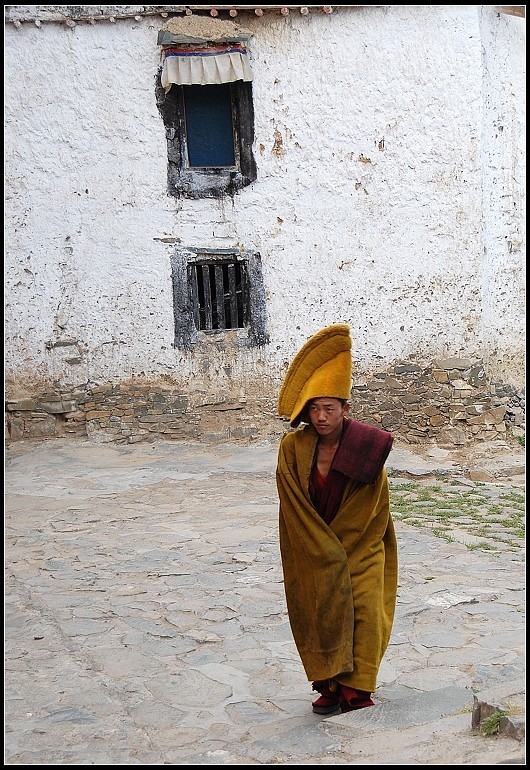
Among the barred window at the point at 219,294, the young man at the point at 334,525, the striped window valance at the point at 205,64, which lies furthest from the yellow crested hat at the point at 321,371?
the striped window valance at the point at 205,64

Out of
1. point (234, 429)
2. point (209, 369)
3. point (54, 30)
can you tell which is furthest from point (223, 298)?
point (54, 30)

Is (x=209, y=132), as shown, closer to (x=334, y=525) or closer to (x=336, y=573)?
(x=334, y=525)

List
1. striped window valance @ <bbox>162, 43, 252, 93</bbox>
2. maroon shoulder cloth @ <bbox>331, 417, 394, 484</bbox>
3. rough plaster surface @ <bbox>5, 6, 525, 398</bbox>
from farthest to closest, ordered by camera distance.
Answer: rough plaster surface @ <bbox>5, 6, 525, 398</bbox>, striped window valance @ <bbox>162, 43, 252, 93</bbox>, maroon shoulder cloth @ <bbox>331, 417, 394, 484</bbox>

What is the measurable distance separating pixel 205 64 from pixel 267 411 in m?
4.37

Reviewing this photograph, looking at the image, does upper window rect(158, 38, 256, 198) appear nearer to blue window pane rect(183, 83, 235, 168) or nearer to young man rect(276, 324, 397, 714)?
blue window pane rect(183, 83, 235, 168)

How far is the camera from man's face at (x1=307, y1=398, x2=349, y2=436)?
358 centimetres

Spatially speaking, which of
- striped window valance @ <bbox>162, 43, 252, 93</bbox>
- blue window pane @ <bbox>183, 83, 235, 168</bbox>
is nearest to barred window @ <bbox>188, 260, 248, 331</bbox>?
blue window pane @ <bbox>183, 83, 235, 168</bbox>

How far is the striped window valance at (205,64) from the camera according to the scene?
1079 cm

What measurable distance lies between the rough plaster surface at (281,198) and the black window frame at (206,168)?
12 cm

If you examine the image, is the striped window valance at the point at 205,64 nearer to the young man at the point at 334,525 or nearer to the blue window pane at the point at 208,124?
the blue window pane at the point at 208,124

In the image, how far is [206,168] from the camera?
11.2 metres

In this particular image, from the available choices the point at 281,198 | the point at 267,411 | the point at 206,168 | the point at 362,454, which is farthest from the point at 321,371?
the point at 206,168

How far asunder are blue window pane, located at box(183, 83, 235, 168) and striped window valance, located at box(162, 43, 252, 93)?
36 centimetres

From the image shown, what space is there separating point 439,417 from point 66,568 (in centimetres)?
632
